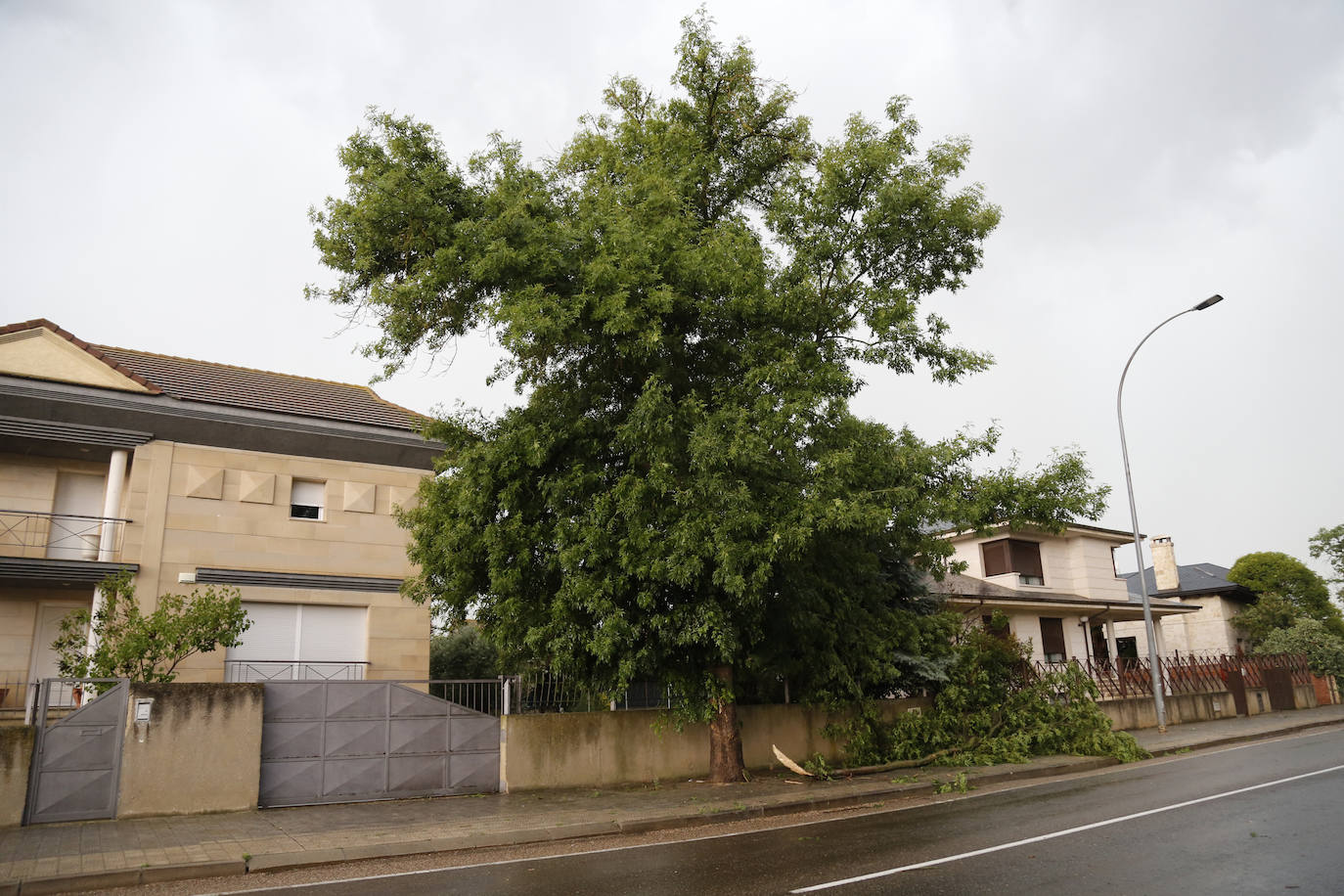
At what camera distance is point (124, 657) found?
12.6 m

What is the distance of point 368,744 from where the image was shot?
13.3m

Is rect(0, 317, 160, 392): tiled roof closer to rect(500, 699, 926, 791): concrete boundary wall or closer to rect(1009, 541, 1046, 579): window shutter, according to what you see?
rect(500, 699, 926, 791): concrete boundary wall

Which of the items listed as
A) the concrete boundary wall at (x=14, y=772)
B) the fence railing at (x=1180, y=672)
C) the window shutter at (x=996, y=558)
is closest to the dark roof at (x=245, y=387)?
the concrete boundary wall at (x=14, y=772)

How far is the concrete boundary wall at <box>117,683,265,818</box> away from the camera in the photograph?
11633 millimetres

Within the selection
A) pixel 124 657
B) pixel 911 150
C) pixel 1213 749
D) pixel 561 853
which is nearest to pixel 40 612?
pixel 124 657

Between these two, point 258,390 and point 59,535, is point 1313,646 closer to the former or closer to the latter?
point 258,390

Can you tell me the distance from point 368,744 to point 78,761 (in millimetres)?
3744

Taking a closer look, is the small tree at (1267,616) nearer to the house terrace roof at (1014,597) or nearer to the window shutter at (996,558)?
the house terrace roof at (1014,597)

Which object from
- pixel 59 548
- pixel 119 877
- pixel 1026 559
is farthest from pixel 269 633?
pixel 1026 559

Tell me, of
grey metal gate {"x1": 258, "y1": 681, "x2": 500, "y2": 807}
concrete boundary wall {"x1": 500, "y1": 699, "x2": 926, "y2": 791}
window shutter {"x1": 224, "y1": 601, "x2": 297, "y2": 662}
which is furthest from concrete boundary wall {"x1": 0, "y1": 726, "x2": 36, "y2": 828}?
concrete boundary wall {"x1": 500, "y1": 699, "x2": 926, "y2": 791}

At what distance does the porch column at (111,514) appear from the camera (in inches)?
651

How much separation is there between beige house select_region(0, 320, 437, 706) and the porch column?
38 millimetres

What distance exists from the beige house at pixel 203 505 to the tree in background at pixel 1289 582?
41.4 meters

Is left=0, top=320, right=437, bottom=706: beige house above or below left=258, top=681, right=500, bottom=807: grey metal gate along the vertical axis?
above
